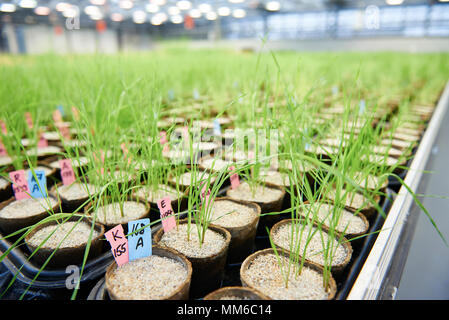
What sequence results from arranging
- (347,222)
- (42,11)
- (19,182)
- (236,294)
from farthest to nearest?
(42,11), (19,182), (347,222), (236,294)

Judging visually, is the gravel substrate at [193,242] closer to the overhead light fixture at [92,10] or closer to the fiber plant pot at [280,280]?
the fiber plant pot at [280,280]

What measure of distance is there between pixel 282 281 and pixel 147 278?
10.5 inches

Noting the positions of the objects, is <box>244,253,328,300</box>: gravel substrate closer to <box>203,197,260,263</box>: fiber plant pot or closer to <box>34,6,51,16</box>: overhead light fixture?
<box>203,197,260,263</box>: fiber plant pot

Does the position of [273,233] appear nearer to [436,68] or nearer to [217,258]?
[217,258]

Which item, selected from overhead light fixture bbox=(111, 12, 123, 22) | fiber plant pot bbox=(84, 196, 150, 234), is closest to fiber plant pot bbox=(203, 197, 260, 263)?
fiber plant pot bbox=(84, 196, 150, 234)

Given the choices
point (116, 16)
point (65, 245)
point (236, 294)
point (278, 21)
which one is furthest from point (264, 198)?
point (116, 16)

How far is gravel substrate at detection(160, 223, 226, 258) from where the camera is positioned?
2.03 feet

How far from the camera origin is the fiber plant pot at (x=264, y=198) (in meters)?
0.82

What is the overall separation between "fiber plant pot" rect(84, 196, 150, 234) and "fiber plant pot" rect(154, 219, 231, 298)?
0.11 metres

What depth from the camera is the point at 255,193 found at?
913 millimetres

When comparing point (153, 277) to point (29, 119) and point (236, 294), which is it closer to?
point (236, 294)

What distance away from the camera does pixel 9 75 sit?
63.9 inches

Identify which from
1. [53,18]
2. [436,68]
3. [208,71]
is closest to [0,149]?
[208,71]

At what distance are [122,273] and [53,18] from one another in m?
17.6
